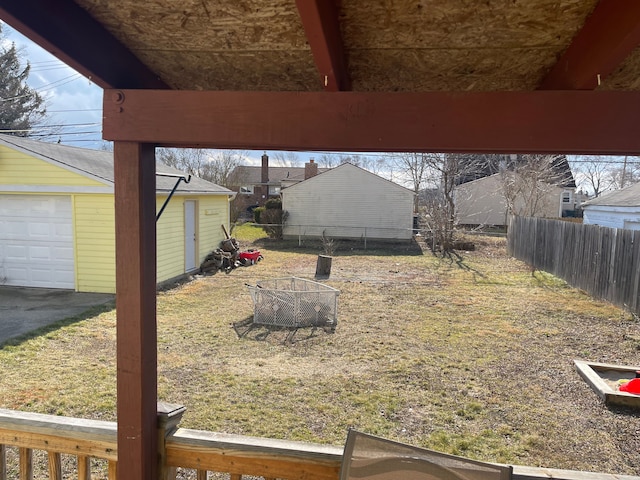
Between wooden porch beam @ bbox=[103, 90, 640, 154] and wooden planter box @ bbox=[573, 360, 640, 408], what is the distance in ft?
14.2

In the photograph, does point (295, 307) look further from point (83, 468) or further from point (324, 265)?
point (83, 468)

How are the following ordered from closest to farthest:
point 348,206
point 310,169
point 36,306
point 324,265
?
point 36,306
point 324,265
point 348,206
point 310,169

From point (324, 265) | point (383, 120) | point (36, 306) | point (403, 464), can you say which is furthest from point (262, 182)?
point (403, 464)

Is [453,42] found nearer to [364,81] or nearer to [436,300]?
[364,81]

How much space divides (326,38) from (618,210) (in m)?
13.9

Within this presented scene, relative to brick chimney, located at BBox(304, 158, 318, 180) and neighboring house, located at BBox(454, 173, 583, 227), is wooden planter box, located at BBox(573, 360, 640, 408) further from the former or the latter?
brick chimney, located at BBox(304, 158, 318, 180)

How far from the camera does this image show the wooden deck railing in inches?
71.8

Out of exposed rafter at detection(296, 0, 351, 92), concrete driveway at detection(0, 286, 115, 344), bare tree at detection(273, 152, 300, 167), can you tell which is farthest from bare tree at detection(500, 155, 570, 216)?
bare tree at detection(273, 152, 300, 167)

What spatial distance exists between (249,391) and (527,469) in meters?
3.58

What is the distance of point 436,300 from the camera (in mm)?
9445

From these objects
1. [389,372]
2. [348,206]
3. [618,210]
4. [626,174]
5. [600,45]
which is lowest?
[389,372]

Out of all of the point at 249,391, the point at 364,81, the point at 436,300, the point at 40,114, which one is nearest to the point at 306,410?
the point at 249,391

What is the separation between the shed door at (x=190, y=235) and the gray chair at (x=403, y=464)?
10.7m

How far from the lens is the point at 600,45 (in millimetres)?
1433
